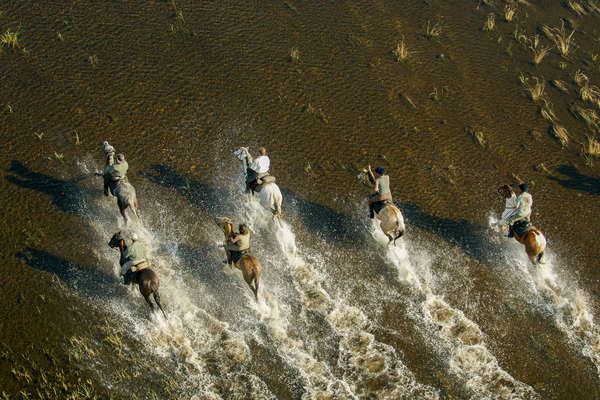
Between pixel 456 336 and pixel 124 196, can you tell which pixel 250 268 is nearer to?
pixel 124 196

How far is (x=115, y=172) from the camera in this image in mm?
13609

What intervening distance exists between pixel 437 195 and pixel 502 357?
16.9 feet

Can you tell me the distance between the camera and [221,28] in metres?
19.8

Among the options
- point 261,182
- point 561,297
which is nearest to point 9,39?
point 261,182

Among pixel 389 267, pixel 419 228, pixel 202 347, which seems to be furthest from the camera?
pixel 419 228

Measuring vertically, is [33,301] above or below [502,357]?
above

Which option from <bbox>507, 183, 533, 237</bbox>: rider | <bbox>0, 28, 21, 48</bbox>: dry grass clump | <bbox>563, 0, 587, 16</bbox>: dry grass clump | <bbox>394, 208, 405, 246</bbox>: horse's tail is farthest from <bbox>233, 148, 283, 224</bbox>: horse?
<bbox>563, 0, 587, 16</bbox>: dry grass clump

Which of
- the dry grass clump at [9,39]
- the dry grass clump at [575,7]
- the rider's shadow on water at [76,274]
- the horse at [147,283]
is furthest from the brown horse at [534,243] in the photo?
the dry grass clump at [9,39]

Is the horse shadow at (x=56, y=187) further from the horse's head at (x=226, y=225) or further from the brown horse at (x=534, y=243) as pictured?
the brown horse at (x=534, y=243)

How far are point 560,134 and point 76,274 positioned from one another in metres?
15.5

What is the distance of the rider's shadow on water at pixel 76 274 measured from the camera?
12352 mm

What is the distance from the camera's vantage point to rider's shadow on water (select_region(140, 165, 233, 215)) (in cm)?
1470

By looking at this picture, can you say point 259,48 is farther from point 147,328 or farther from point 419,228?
point 147,328

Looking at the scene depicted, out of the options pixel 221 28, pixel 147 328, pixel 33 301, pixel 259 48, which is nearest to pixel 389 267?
pixel 147 328
